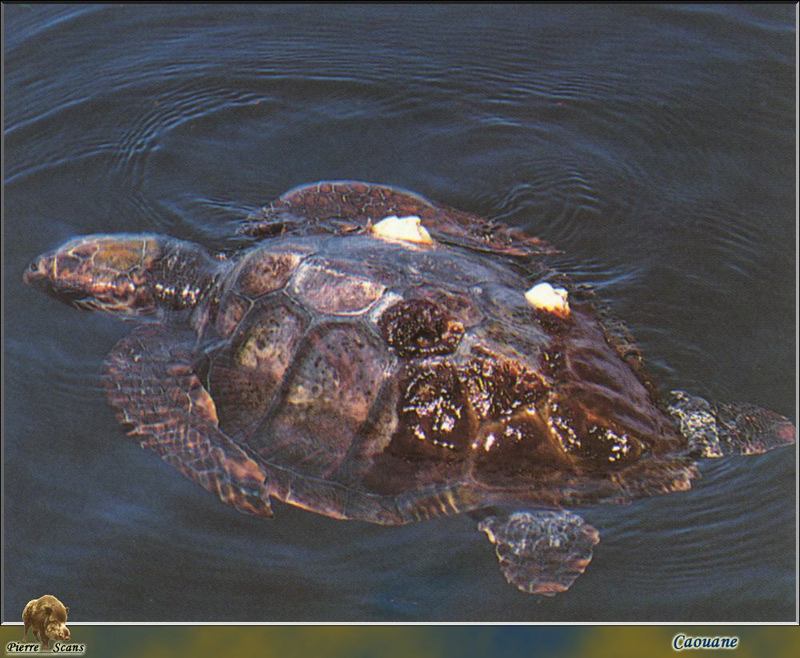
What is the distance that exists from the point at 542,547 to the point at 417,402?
0.76 meters

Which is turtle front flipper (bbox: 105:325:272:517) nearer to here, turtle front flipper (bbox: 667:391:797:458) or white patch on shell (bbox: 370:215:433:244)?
white patch on shell (bbox: 370:215:433:244)

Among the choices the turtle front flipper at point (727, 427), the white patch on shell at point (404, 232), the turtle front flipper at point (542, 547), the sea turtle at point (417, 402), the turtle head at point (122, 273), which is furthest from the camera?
the turtle head at point (122, 273)

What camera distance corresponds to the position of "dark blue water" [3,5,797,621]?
4.12m

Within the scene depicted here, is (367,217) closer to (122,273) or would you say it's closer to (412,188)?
(412,188)

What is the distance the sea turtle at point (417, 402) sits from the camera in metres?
4.19

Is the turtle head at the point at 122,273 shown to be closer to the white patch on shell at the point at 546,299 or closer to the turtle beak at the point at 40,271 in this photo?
the turtle beak at the point at 40,271

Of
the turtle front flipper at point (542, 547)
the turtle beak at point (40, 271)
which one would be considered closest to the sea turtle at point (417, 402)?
the turtle front flipper at point (542, 547)

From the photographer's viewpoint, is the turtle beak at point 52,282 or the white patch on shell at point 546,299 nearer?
the white patch on shell at point 546,299

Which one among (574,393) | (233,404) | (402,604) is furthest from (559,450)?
(233,404)

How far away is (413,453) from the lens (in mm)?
4266

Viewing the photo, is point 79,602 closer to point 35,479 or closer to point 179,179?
point 35,479

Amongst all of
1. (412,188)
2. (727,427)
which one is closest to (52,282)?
(412,188)

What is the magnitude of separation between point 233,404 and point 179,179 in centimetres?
194

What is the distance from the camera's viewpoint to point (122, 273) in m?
5.39
